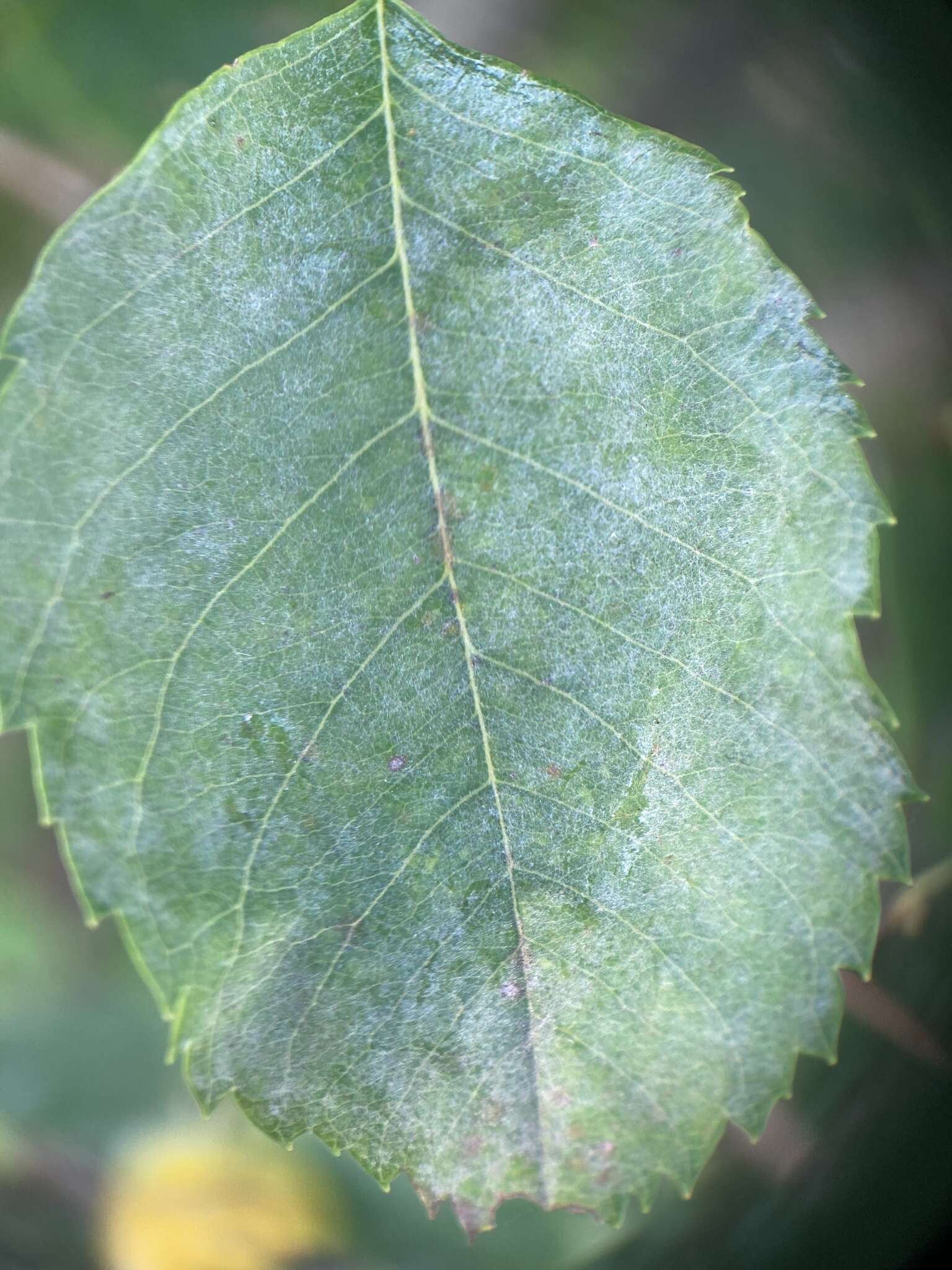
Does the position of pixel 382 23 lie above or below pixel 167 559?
above

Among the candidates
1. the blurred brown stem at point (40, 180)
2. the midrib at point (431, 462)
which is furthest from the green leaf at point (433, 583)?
the blurred brown stem at point (40, 180)

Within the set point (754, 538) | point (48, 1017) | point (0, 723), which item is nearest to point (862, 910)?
point (754, 538)

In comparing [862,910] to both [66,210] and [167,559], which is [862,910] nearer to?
[167,559]

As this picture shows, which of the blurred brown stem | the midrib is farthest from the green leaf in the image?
the blurred brown stem

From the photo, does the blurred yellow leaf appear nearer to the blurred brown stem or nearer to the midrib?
the midrib

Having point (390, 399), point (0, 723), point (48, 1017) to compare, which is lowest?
point (48, 1017)

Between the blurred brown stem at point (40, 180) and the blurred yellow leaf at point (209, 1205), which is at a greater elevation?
the blurred brown stem at point (40, 180)

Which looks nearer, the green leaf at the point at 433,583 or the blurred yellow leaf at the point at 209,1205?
the green leaf at the point at 433,583

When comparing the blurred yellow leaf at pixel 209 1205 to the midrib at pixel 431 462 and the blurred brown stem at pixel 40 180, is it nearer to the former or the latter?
the midrib at pixel 431 462
